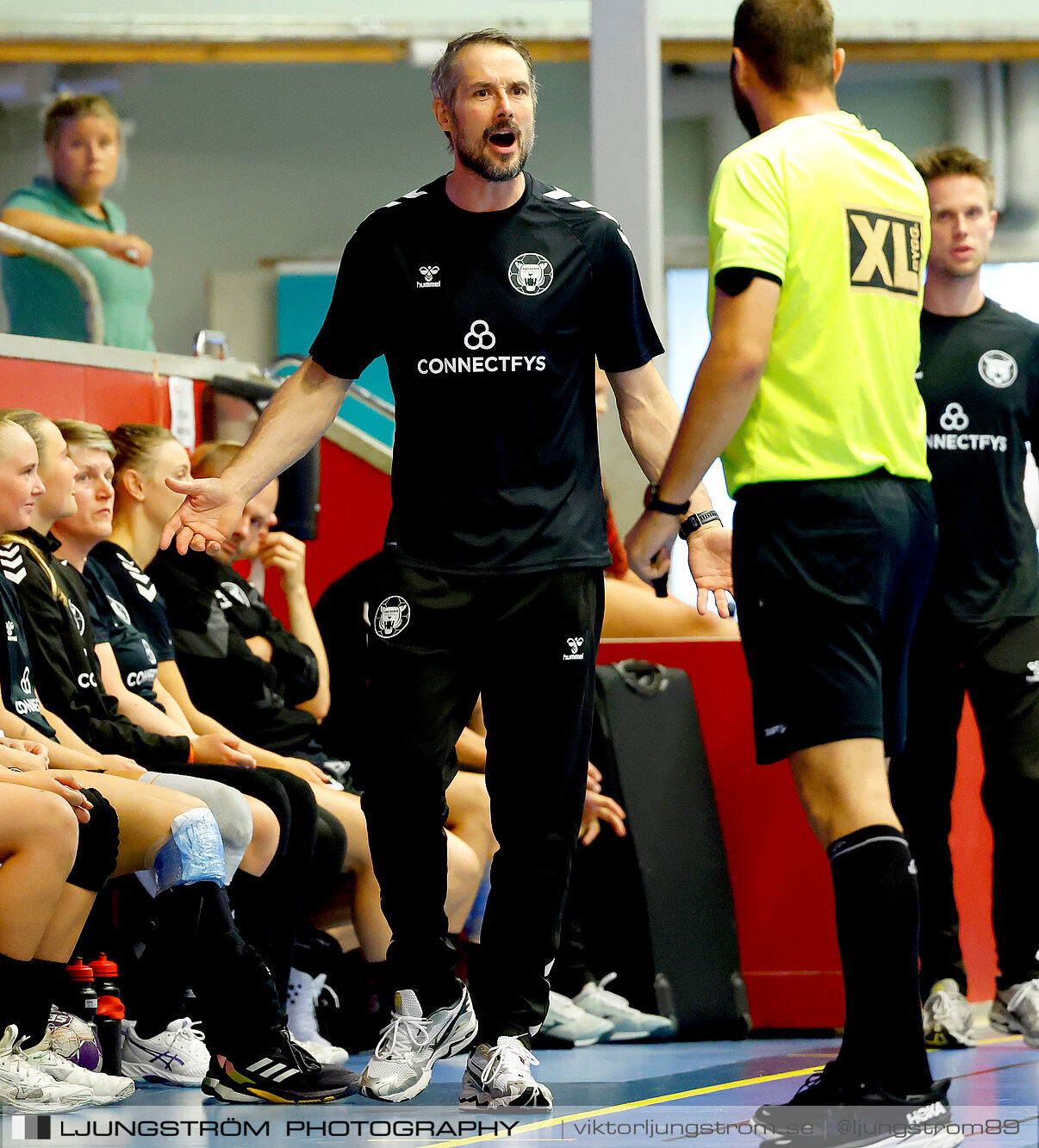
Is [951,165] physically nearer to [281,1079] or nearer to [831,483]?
[831,483]

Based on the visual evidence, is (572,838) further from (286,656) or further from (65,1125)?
(286,656)

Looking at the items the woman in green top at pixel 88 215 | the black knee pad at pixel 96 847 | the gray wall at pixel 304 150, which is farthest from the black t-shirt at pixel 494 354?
the gray wall at pixel 304 150

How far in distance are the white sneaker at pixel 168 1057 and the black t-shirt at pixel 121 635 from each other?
864 mm

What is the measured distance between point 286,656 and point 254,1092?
161cm

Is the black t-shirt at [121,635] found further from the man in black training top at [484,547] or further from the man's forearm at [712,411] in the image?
the man's forearm at [712,411]

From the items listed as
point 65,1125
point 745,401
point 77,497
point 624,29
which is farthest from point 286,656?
Result: point 624,29

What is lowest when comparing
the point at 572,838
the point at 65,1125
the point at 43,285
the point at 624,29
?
the point at 65,1125

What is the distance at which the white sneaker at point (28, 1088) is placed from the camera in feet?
9.60

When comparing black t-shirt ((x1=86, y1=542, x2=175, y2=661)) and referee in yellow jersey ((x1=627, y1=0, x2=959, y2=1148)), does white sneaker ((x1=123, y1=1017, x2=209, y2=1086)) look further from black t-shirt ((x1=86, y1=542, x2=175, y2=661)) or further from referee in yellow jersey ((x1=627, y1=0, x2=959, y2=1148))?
referee in yellow jersey ((x1=627, y1=0, x2=959, y2=1148))

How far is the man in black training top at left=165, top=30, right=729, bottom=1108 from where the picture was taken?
3.04 meters

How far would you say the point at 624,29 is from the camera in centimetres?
574

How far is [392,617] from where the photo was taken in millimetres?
3070

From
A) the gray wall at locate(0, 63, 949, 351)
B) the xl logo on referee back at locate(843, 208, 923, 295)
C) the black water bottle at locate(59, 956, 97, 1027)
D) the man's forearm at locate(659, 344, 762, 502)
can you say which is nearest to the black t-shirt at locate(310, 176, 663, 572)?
the man's forearm at locate(659, 344, 762, 502)

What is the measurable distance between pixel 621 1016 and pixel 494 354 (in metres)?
1.98
